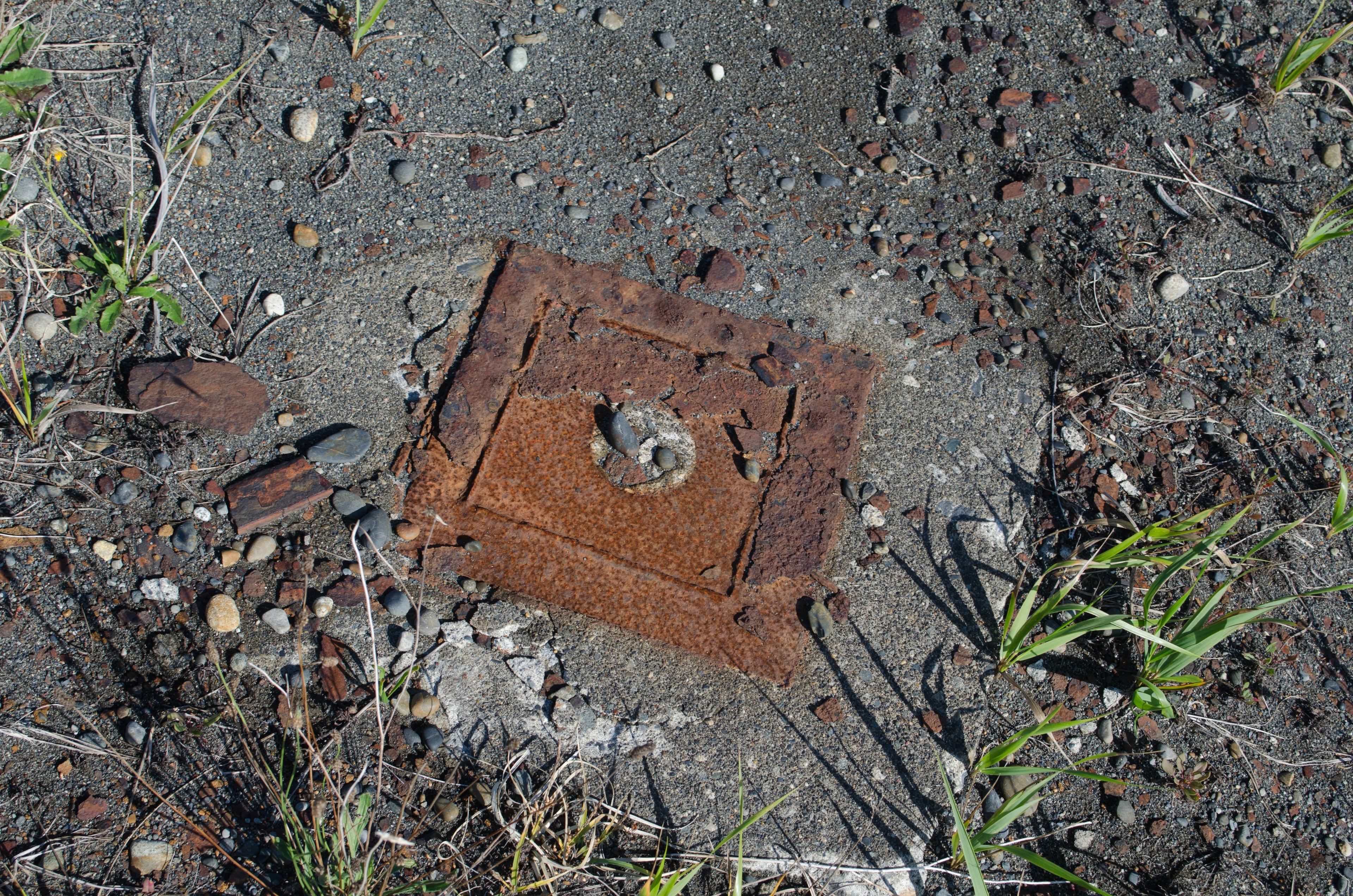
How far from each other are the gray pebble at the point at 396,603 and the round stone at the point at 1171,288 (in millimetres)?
2143

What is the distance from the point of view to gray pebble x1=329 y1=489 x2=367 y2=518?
1.84 m

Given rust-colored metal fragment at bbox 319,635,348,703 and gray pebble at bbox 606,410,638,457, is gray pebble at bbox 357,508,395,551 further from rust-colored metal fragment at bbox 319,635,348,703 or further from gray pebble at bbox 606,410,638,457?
gray pebble at bbox 606,410,638,457

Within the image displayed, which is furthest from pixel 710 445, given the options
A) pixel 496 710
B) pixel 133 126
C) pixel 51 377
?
pixel 133 126

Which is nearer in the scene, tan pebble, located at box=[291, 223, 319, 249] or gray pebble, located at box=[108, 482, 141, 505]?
gray pebble, located at box=[108, 482, 141, 505]

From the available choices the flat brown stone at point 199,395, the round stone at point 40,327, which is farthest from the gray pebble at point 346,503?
the round stone at point 40,327

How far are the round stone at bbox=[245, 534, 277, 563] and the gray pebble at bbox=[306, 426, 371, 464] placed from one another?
193mm

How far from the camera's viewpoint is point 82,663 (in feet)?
5.41

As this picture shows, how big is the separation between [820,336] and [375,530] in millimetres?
1176

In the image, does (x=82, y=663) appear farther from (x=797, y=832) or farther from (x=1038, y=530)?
(x=1038, y=530)

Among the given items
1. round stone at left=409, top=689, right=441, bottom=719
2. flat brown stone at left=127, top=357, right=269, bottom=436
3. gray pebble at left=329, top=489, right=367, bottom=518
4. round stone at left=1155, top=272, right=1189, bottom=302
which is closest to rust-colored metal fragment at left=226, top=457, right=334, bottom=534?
gray pebble at left=329, top=489, right=367, bottom=518

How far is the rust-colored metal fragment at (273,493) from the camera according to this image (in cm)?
180

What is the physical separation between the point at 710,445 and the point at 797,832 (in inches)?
33.6

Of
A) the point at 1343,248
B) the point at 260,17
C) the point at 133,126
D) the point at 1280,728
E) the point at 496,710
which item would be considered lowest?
the point at 1280,728

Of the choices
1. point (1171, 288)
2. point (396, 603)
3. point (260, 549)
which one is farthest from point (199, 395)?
point (1171, 288)
